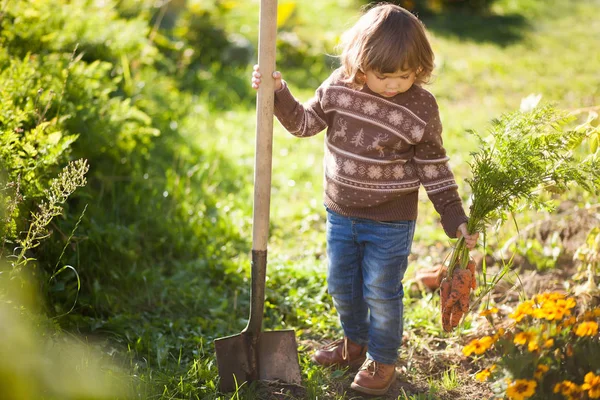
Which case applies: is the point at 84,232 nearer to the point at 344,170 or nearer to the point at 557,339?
the point at 344,170

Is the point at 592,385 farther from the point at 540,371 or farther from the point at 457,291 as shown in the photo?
the point at 457,291

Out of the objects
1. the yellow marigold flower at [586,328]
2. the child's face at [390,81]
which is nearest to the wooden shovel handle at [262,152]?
the child's face at [390,81]

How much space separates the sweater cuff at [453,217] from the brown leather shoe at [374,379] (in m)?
0.62

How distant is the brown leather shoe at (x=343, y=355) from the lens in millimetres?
2844

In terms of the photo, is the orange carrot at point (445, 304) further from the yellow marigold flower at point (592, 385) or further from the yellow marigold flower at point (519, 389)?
the yellow marigold flower at point (592, 385)

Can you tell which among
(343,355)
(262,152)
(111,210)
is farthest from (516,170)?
(111,210)

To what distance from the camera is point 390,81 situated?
229 centimetres

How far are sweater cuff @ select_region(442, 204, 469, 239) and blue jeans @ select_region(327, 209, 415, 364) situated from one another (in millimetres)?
147

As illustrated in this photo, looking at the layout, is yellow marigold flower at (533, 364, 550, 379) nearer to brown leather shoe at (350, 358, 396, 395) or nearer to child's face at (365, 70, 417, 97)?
brown leather shoe at (350, 358, 396, 395)

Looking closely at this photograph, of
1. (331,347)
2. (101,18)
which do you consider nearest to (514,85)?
(101,18)

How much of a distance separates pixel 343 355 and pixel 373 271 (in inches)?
20.3

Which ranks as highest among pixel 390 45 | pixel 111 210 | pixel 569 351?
pixel 390 45

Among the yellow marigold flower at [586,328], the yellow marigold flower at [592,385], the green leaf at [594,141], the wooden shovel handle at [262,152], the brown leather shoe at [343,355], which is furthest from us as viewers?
the brown leather shoe at [343,355]

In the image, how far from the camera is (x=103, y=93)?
3.71 m
